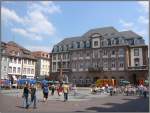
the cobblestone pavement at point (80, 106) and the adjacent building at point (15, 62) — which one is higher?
the adjacent building at point (15, 62)

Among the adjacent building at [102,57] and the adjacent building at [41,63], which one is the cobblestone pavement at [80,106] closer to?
the adjacent building at [102,57]

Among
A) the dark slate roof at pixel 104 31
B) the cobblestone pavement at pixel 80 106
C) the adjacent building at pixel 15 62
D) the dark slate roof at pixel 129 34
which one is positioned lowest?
the cobblestone pavement at pixel 80 106

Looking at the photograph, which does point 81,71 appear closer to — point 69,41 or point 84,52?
point 84,52

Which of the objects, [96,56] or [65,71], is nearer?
[96,56]

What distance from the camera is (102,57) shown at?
243 ft

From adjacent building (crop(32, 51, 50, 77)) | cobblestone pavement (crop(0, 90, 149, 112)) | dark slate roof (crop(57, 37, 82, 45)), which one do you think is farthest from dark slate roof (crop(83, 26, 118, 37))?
cobblestone pavement (crop(0, 90, 149, 112))

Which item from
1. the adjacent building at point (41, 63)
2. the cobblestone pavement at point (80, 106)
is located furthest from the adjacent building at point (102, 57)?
the cobblestone pavement at point (80, 106)

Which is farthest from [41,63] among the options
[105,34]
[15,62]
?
[105,34]

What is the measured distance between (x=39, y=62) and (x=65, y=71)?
2314 centimetres

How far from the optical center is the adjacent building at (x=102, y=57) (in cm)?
6900

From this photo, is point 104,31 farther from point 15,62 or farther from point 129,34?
point 15,62

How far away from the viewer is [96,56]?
75.1 metres

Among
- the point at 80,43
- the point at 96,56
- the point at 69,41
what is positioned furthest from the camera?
the point at 69,41

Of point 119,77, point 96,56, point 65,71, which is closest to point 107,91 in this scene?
point 119,77
